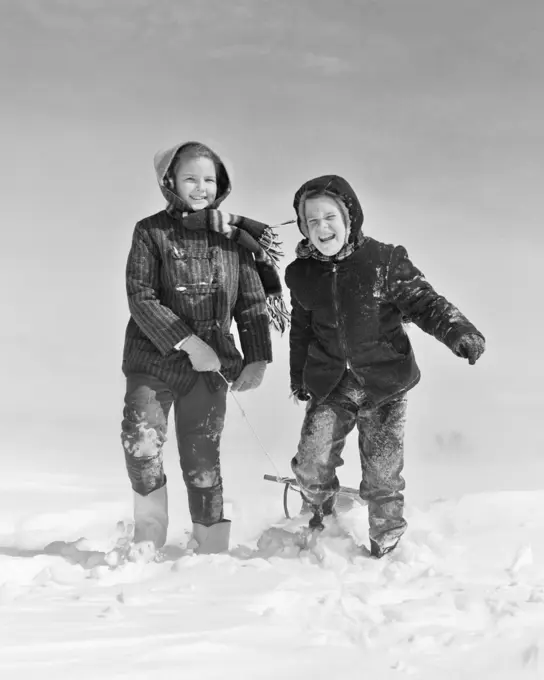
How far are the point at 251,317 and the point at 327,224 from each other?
59cm

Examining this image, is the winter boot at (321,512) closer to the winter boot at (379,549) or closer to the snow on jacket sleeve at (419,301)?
the winter boot at (379,549)

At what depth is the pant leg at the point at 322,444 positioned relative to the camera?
333 cm

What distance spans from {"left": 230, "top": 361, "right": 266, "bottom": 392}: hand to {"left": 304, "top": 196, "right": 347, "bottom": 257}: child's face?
0.63 m

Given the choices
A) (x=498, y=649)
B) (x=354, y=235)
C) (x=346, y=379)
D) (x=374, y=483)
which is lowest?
(x=498, y=649)

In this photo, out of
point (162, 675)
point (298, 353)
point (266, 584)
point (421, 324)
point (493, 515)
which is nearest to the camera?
point (162, 675)

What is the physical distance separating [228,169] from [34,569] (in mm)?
1868

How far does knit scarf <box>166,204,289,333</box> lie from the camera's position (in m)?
3.45

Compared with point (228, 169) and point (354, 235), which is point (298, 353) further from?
point (228, 169)

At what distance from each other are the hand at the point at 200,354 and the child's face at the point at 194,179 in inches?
23.6

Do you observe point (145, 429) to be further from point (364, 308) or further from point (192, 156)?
point (192, 156)

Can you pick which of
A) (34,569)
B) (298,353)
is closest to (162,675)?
(34,569)

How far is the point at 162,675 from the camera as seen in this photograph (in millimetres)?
1948

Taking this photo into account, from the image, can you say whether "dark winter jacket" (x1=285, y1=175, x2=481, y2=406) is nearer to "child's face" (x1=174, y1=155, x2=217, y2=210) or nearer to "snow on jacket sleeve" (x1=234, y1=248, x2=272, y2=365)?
"snow on jacket sleeve" (x1=234, y1=248, x2=272, y2=365)

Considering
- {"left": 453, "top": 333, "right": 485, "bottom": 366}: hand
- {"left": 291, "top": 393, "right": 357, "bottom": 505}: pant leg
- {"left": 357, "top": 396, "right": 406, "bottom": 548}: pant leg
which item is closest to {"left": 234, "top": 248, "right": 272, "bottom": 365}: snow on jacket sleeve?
{"left": 291, "top": 393, "right": 357, "bottom": 505}: pant leg
